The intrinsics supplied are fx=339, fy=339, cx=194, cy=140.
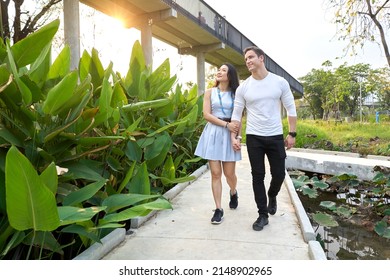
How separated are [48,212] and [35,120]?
0.68m

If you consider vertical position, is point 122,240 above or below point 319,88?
below

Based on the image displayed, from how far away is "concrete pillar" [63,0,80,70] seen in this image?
673 centimetres

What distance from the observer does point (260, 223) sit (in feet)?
8.29

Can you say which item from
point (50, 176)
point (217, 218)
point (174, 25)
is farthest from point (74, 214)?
point (174, 25)

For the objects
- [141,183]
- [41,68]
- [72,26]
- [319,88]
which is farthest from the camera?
[319,88]

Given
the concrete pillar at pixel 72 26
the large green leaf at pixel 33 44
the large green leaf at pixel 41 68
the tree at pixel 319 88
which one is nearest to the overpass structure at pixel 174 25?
the concrete pillar at pixel 72 26

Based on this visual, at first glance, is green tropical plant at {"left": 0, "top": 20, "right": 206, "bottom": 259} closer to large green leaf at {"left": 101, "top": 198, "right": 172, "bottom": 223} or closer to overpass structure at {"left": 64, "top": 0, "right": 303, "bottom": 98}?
large green leaf at {"left": 101, "top": 198, "right": 172, "bottom": 223}

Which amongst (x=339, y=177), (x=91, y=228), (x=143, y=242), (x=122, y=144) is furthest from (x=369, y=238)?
(x=91, y=228)

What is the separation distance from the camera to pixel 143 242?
228 cm

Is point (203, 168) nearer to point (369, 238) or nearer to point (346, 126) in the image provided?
point (369, 238)

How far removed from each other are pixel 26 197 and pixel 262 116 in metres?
1.74

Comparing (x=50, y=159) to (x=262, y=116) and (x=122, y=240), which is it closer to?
(x=122, y=240)

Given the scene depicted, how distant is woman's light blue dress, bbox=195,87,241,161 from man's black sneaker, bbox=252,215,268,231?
0.51 meters

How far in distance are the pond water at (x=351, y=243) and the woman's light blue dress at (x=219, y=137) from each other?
3.97 feet
